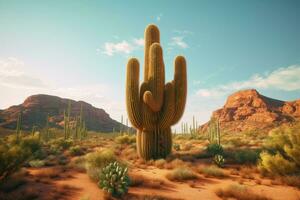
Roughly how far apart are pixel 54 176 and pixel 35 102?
65769mm

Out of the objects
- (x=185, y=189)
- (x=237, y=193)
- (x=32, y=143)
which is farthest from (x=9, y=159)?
(x=32, y=143)

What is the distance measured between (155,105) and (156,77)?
5.44 feet

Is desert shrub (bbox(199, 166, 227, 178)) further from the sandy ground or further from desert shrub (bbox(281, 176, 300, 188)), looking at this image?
desert shrub (bbox(281, 176, 300, 188))

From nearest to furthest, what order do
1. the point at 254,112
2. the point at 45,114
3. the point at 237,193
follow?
the point at 237,193
the point at 254,112
the point at 45,114

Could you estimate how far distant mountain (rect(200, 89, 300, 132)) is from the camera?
52500 mm

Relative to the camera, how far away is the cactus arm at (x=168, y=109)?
38.6 feet

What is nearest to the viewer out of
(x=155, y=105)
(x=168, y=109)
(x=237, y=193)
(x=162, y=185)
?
(x=237, y=193)

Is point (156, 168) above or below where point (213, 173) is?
below

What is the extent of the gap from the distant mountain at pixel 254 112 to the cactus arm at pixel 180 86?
4277 centimetres

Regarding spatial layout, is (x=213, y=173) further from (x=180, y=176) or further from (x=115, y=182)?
(x=115, y=182)

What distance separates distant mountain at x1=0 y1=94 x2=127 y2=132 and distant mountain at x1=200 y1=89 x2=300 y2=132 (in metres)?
34.5

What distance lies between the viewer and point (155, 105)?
37.6ft

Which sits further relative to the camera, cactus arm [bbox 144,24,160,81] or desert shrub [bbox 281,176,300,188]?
cactus arm [bbox 144,24,160,81]

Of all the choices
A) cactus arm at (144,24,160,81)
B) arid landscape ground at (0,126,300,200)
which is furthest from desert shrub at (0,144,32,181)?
cactus arm at (144,24,160,81)
